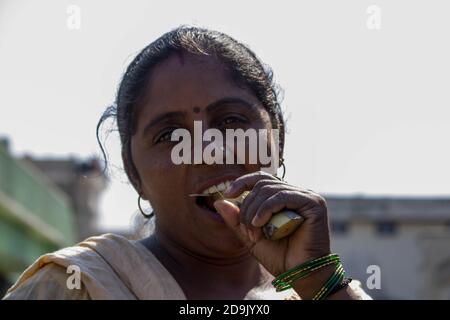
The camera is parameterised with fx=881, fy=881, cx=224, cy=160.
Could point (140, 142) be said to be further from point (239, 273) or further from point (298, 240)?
point (298, 240)

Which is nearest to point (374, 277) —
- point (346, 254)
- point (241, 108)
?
point (241, 108)

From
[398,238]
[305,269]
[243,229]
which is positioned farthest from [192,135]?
[398,238]

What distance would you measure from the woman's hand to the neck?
1.40 feet

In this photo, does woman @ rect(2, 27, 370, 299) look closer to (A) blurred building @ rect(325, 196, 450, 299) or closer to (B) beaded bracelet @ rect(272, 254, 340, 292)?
(B) beaded bracelet @ rect(272, 254, 340, 292)

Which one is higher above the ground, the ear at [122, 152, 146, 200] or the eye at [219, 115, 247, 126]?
the eye at [219, 115, 247, 126]

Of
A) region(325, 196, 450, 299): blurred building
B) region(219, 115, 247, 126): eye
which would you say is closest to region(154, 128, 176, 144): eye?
region(219, 115, 247, 126): eye

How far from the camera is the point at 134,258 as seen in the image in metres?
2.20

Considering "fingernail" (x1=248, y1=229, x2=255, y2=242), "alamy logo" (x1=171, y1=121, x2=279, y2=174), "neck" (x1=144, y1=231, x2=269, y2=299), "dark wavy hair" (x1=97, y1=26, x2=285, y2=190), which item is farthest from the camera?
"dark wavy hair" (x1=97, y1=26, x2=285, y2=190)

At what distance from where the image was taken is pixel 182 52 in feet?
8.09

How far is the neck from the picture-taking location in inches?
92.4

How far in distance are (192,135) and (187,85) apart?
16 cm

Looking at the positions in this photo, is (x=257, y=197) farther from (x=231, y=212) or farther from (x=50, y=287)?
(x=50, y=287)

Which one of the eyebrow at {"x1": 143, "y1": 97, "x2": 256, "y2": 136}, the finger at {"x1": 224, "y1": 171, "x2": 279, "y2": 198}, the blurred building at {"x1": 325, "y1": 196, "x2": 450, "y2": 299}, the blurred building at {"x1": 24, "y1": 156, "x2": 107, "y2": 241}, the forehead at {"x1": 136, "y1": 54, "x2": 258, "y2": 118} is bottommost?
the blurred building at {"x1": 325, "y1": 196, "x2": 450, "y2": 299}

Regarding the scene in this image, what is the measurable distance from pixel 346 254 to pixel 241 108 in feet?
101
